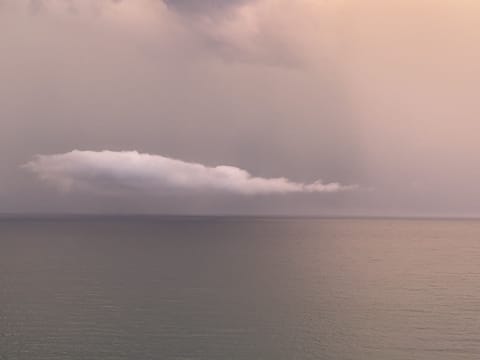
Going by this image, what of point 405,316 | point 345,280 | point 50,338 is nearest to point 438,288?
point 345,280

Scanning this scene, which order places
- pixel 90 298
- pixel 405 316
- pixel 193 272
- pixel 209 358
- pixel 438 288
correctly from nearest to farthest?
1. pixel 209 358
2. pixel 405 316
3. pixel 90 298
4. pixel 438 288
5. pixel 193 272

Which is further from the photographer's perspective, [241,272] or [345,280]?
[241,272]

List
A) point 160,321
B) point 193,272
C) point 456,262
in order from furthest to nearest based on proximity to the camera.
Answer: point 456,262, point 193,272, point 160,321

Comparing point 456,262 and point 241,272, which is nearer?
point 241,272

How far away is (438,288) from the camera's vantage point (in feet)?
317

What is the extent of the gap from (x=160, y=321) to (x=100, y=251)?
111 m

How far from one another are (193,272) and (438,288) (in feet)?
185

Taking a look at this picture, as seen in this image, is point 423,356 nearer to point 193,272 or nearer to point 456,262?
point 193,272

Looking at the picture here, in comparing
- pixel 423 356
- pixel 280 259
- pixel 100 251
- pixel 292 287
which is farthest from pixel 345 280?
pixel 100 251

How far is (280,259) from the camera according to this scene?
150 metres

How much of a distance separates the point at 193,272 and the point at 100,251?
223ft

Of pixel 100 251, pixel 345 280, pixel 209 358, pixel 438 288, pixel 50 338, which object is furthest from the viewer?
pixel 100 251

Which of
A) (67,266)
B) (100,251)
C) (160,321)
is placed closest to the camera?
(160,321)

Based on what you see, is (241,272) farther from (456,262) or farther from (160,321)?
(456,262)
